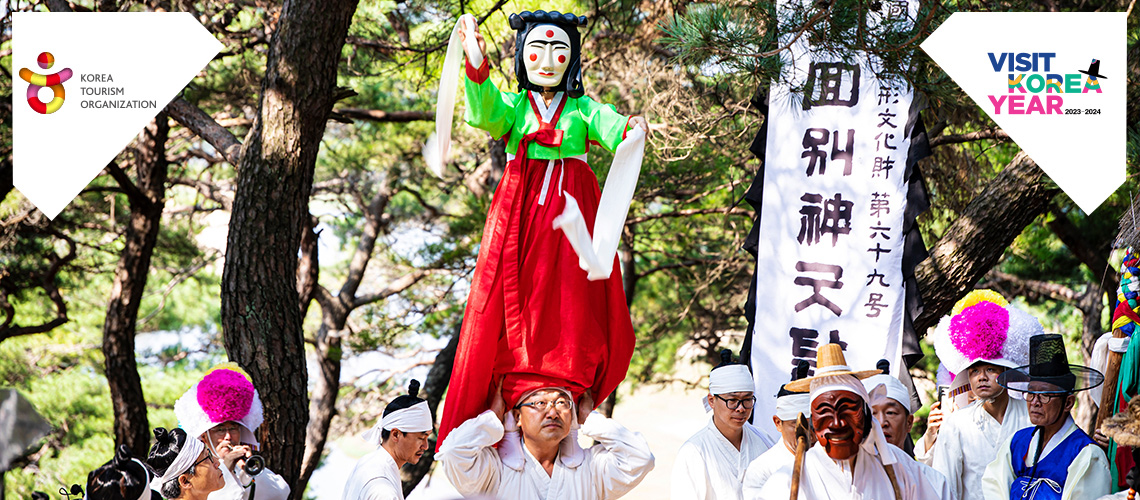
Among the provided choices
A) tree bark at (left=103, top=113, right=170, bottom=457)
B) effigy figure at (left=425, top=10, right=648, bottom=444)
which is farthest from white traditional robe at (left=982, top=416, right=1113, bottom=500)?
tree bark at (left=103, top=113, right=170, bottom=457)

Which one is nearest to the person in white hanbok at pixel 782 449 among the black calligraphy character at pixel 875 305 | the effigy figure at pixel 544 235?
the effigy figure at pixel 544 235

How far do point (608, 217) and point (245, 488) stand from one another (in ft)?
6.03

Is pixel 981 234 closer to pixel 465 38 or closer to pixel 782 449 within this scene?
pixel 782 449

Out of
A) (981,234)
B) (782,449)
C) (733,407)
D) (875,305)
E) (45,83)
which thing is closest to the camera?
(782,449)

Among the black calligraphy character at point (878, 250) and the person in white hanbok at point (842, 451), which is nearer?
the person in white hanbok at point (842, 451)

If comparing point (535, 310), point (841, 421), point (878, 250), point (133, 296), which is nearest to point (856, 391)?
point (841, 421)

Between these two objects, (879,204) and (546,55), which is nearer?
(546,55)

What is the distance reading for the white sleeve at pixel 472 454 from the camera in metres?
3.85

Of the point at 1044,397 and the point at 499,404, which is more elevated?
the point at 1044,397

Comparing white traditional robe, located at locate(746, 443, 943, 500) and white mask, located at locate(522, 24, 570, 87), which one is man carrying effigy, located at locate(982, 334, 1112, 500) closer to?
white traditional robe, located at locate(746, 443, 943, 500)

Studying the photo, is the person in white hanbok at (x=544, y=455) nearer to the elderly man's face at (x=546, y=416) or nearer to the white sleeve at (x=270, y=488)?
the elderly man's face at (x=546, y=416)

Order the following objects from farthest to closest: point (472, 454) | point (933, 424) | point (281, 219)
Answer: point (281, 219) < point (933, 424) < point (472, 454)

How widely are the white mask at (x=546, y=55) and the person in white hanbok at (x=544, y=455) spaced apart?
1.29 m

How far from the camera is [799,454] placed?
3609mm
